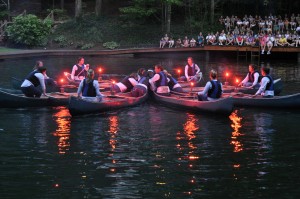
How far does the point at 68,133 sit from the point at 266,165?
5.92 metres

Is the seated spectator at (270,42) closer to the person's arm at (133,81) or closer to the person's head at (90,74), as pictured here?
the person's arm at (133,81)

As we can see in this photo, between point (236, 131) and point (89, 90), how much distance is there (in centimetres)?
514

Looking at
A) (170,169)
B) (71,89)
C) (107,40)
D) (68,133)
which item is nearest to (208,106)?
(68,133)

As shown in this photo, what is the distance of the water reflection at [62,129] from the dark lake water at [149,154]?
0.09 ft

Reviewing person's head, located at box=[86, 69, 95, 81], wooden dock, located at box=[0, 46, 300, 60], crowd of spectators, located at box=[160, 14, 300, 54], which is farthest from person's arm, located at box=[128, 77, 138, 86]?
crowd of spectators, located at box=[160, 14, 300, 54]

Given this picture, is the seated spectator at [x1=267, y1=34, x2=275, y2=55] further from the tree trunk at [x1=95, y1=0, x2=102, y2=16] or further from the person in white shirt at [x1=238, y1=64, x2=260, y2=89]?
the person in white shirt at [x1=238, y1=64, x2=260, y2=89]

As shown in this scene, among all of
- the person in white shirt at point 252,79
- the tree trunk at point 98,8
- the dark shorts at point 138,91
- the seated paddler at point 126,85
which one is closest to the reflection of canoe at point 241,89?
the person in white shirt at point 252,79

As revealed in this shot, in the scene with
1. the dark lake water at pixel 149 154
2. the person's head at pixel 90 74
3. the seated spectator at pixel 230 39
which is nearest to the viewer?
the dark lake water at pixel 149 154

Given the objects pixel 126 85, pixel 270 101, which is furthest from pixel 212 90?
pixel 126 85

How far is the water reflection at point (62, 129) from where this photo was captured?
14055 millimetres

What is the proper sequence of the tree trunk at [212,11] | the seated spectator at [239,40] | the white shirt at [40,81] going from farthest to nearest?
the tree trunk at [212,11], the seated spectator at [239,40], the white shirt at [40,81]

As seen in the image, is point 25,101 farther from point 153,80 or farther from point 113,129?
point 153,80

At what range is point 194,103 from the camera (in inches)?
729

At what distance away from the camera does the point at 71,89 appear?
932 inches
